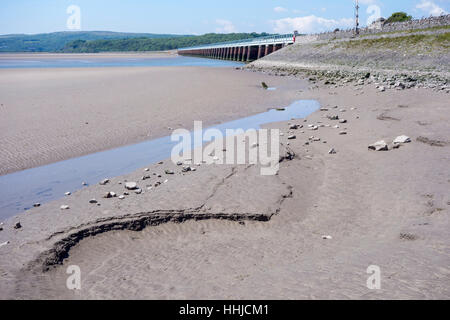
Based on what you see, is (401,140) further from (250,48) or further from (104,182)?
(250,48)

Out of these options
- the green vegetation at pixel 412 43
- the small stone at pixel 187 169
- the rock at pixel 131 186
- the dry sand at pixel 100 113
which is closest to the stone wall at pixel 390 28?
the green vegetation at pixel 412 43

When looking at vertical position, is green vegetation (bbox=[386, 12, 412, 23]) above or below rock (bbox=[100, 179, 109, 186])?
above

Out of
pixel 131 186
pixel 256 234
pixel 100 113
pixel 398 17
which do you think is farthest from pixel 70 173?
pixel 398 17

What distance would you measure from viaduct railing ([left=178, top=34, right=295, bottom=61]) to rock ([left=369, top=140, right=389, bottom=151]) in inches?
1672

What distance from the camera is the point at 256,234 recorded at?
5.22m

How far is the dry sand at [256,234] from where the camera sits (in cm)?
375

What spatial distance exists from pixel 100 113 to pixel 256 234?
35.2 feet

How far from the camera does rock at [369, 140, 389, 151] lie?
860 centimetres

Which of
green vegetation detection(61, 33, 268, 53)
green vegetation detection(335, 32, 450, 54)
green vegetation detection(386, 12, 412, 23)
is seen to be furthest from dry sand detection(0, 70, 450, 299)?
green vegetation detection(61, 33, 268, 53)

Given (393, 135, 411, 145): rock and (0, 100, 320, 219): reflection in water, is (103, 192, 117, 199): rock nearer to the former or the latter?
(0, 100, 320, 219): reflection in water
